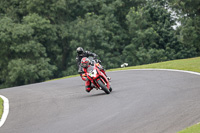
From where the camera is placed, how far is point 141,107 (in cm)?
891

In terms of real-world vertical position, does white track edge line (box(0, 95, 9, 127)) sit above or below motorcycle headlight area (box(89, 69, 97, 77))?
below

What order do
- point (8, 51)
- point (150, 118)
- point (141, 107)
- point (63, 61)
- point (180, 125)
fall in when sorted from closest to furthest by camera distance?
point (180, 125) < point (150, 118) < point (141, 107) < point (8, 51) < point (63, 61)

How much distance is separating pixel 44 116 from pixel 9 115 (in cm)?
138

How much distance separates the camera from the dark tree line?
4306 cm

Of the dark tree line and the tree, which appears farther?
the tree

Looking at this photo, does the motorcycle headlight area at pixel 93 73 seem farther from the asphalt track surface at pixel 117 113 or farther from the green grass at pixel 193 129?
the green grass at pixel 193 129

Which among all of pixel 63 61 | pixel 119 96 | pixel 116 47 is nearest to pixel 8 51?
pixel 63 61

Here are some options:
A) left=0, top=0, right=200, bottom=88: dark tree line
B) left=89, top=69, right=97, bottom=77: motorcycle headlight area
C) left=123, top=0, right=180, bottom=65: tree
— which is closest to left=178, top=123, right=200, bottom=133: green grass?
left=89, top=69, right=97, bottom=77: motorcycle headlight area

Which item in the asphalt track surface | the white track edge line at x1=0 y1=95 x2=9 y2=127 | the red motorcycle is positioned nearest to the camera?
the asphalt track surface

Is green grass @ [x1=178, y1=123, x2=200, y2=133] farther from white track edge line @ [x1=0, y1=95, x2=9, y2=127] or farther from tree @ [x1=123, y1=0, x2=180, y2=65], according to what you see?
tree @ [x1=123, y1=0, x2=180, y2=65]

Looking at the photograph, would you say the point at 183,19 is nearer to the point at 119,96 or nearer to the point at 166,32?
the point at 166,32

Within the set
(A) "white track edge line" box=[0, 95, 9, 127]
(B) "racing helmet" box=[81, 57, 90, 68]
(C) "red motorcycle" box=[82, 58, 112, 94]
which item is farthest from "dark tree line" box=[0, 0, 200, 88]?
(C) "red motorcycle" box=[82, 58, 112, 94]

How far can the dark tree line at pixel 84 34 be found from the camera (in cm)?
4306

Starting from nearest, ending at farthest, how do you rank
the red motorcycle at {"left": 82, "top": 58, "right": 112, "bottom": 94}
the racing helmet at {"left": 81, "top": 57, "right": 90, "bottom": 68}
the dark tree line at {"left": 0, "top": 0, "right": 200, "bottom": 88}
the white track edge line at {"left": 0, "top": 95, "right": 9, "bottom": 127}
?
the white track edge line at {"left": 0, "top": 95, "right": 9, "bottom": 127} → the red motorcycle at {"left": 82, "top": 58, "right": 112, "bottom": 94} → the racing helmet at {"left": 81, "top": 57, "right": 90, "bottom": 68} → the dark tree line at {"left": 0, "top": 0, "right": 200, "bottom": 88}
